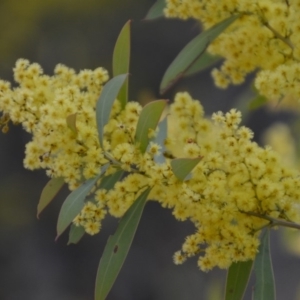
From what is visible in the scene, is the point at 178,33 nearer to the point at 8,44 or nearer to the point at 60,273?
the point at 8,44

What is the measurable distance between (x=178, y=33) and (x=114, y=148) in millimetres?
2103

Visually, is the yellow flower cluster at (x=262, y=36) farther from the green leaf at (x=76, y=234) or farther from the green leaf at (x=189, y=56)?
the green leaf at (x=76, y=234)

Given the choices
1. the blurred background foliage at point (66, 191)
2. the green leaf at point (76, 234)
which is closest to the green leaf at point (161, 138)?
the green leaf at point (76, 234)

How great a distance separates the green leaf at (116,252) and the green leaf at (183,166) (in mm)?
70

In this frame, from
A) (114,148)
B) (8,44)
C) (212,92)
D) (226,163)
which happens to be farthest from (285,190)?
(8,44)

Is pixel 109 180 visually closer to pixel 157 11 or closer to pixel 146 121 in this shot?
pixel 146 121

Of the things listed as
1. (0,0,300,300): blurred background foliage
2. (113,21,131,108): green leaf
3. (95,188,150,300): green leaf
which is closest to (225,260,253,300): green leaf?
(95,188,150,300): green leaf

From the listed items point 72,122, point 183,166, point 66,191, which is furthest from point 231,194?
point 66,191

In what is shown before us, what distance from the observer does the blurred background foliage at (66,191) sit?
2.42 meters

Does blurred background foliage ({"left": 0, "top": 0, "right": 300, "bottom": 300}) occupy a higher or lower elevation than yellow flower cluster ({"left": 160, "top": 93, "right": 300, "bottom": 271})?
higher

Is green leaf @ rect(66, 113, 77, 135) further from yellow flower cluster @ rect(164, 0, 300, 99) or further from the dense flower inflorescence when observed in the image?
yellow flower cluster @ rect(164, 0, 300, 99)

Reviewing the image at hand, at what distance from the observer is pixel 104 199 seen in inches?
23.9

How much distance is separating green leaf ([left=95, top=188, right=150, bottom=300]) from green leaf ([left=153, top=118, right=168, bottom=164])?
55mm

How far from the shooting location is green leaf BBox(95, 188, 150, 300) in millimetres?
625
